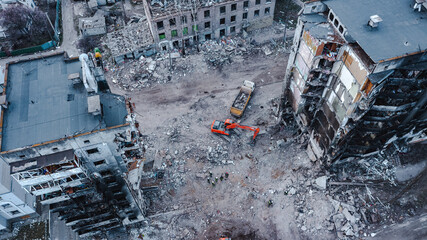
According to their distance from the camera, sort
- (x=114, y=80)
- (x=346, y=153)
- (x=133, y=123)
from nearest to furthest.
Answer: (x=133, y=123) → (x=346, y=153) → (x=114, y=80)

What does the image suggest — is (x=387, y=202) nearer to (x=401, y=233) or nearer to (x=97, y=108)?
(x=401, y=233)

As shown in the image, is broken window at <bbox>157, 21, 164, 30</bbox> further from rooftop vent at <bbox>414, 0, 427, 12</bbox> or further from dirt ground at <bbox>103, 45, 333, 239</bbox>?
rooftop vent at <bbox>414, 0, 427, 12</bbox>

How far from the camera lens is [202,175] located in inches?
1930

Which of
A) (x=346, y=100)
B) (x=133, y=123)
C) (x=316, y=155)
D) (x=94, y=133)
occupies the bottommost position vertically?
(x=316, y=155)

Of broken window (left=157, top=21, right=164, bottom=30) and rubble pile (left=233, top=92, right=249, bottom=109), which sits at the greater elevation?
broken window (left=157, top=21, right=164, bottom=30)

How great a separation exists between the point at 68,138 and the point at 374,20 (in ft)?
112

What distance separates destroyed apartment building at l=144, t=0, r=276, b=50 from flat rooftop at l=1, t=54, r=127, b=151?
93.9 ft

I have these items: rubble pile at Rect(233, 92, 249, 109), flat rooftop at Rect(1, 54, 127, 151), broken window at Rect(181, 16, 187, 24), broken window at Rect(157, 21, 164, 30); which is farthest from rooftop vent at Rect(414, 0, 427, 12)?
broken window at Rect(157, 21, 164, 30)

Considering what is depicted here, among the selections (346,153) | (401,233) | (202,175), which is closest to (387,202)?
(401,233)

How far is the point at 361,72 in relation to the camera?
3581 cm

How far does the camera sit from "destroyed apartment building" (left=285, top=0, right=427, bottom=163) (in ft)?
116

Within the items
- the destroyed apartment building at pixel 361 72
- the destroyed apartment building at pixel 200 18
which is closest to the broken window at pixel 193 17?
the destroyed apartment building at pixel 200 18

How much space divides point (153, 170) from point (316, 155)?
2510 cm

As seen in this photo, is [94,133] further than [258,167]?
No
